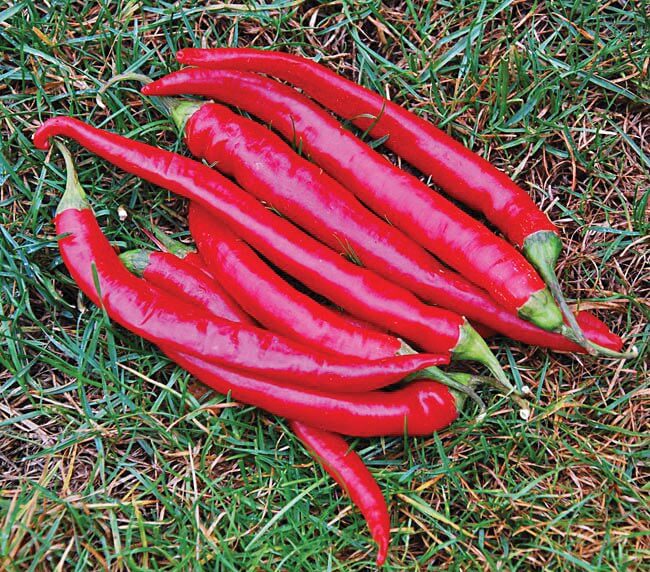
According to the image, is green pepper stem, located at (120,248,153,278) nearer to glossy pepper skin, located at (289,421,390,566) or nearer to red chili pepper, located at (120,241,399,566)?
red chili pepper, located at (120,241,399,566)

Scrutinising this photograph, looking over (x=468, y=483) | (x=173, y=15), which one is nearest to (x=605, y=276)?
(x=468, y=483)

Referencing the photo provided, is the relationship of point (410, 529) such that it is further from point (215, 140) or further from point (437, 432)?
point (215, 140)

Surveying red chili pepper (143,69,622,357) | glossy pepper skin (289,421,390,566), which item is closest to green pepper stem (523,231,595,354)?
red chili pepper (143,69,622,357)

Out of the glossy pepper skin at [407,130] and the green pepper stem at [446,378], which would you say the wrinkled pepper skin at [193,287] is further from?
the glossy pepper skin at [407,130]

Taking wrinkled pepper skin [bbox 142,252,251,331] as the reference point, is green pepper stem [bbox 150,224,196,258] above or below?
above

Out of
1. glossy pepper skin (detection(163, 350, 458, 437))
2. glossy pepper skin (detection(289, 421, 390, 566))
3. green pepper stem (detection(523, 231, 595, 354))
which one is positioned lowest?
glossy pepper skin (detection(289, 421, 390, 566))

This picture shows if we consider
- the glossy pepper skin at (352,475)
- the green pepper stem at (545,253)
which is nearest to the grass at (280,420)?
the glossy pepper skin at (352,475)

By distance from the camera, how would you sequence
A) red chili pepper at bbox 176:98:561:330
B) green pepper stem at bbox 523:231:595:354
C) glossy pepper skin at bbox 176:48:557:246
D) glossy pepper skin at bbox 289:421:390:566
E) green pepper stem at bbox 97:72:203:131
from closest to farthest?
glossy pepper skin at bbox 289:421:390:566, green pepper stem at bbox 523:231:595:354, red chili pepper at bbox 176:98:561:330, glossy pepper skin at bbox 176:48:557:246, green pepper stem at bbox 97:72:203:131
